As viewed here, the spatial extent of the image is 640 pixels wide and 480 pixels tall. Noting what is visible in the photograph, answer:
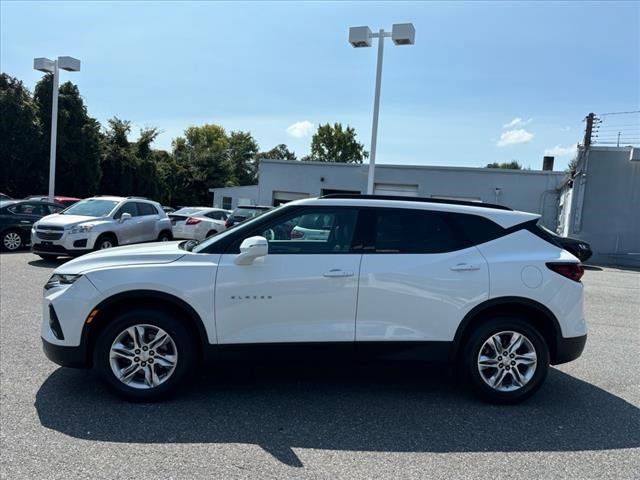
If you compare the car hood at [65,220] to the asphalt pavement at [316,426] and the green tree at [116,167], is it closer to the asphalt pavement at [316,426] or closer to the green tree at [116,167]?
the asphalt pavement at [316,426]

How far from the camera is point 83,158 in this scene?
3112 centimetres

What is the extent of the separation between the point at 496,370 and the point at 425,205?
1.55 metres

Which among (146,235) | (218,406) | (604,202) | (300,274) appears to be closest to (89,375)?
(218,406)

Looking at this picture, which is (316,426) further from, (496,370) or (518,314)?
(518,314)

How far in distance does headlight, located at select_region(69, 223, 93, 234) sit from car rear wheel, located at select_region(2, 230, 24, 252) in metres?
3.66

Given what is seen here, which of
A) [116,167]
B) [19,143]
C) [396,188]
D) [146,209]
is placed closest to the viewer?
[146,209]

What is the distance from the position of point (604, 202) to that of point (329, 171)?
14133 millimetres

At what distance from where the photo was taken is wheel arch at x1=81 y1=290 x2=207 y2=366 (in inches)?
164

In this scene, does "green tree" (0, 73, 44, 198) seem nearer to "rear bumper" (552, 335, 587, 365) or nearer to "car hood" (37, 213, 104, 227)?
"car hood" (37, 213, 104, 227)

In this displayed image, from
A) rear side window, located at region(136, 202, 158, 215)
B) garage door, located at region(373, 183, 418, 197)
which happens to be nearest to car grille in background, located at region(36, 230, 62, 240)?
rear side window, located at region(136, 202, 158, 215)

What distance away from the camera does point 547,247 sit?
455cm

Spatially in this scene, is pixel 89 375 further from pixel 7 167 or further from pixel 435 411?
pixel 7 167

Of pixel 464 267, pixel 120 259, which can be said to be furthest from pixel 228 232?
pixel 464 267

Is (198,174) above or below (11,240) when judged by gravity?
above
